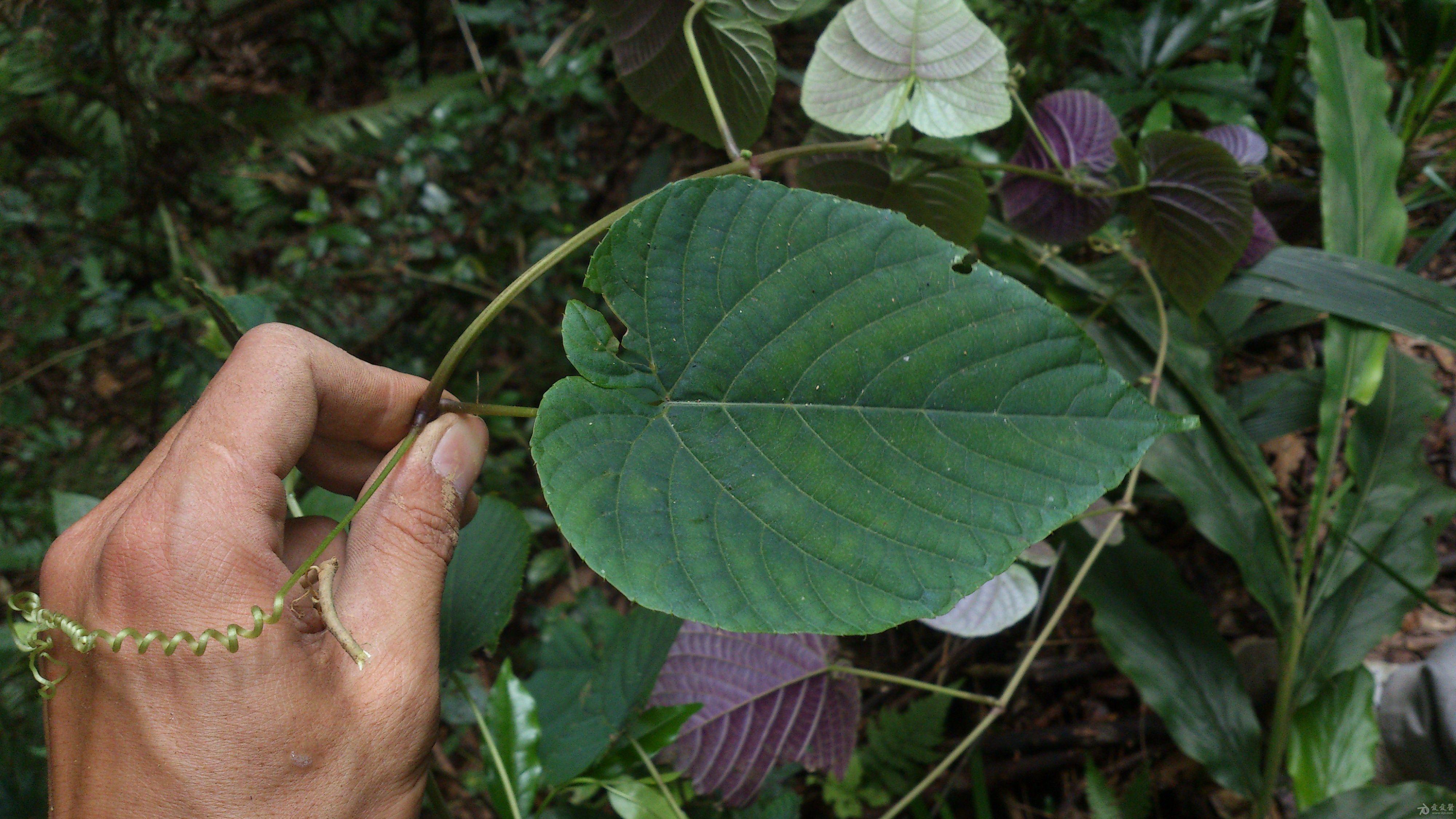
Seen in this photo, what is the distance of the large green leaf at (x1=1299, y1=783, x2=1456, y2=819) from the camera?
1.04 m

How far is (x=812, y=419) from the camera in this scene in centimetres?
63

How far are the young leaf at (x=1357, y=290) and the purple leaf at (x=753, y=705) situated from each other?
3.38ft

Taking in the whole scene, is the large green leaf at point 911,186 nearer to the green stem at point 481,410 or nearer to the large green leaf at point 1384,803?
the green stem at point 481,410

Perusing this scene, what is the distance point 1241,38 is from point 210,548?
2.29 metres

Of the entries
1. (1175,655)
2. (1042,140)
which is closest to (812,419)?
(1042,140)

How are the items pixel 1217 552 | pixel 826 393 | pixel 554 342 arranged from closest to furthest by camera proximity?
pixel 826 393, pixel 1217 552, pixel 554 342

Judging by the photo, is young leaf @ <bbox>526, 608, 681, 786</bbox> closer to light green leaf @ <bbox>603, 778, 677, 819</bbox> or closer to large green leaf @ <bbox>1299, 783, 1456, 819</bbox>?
light green leaf @ <bbox>603, 778, 677, 819</bbox>

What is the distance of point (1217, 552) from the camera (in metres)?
1.61

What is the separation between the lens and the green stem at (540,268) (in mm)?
640

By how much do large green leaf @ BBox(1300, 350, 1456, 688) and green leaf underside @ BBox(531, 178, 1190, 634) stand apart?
105 cm

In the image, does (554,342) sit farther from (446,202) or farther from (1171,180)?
(1171,180)

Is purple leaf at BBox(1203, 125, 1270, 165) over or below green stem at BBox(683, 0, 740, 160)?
below

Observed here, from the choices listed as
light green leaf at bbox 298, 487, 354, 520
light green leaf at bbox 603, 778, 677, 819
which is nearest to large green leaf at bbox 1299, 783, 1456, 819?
light green leaf at bbox 603, 778, 677, 819

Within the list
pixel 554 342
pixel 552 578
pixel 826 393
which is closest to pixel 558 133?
pixel 554 342
